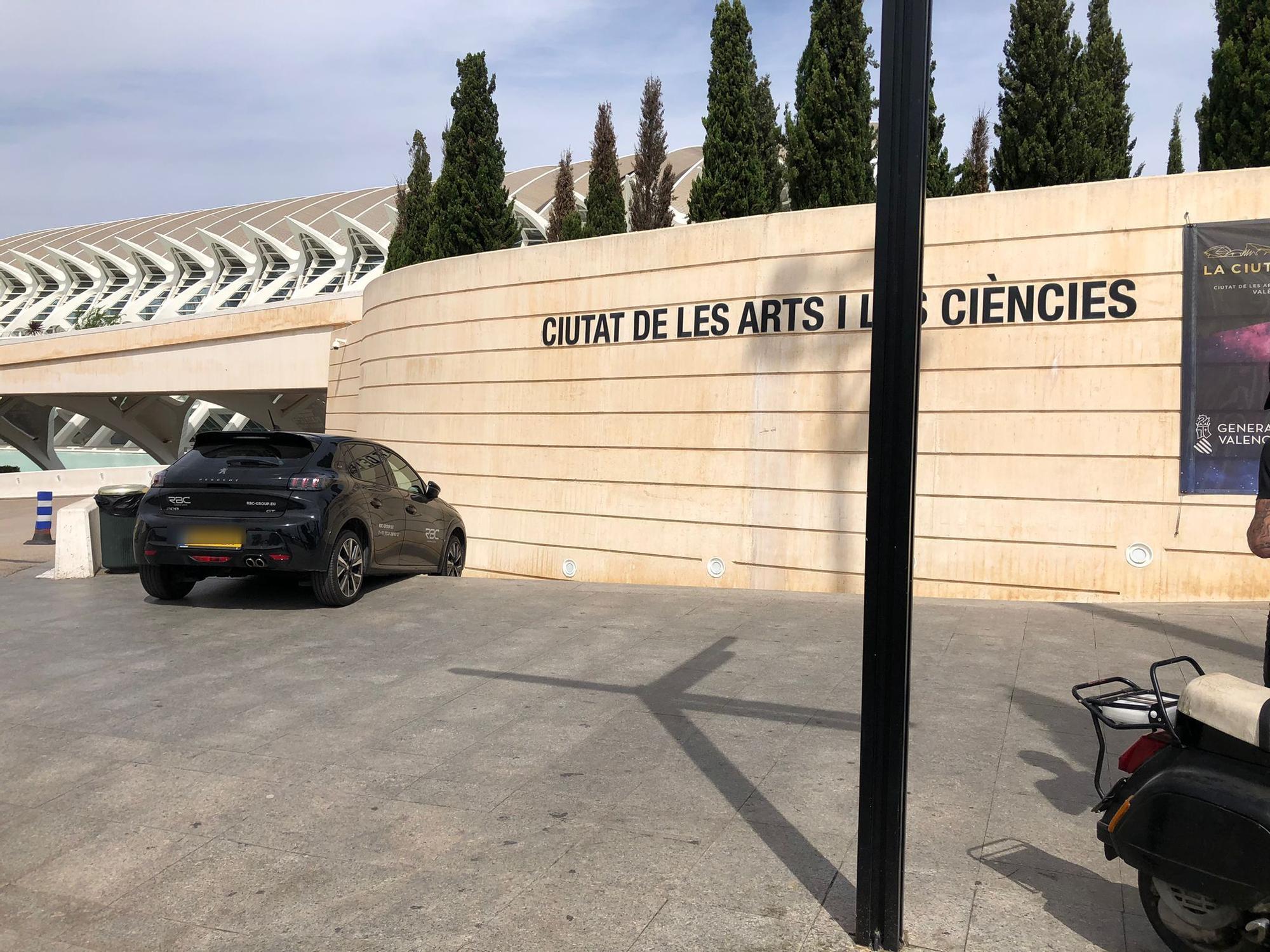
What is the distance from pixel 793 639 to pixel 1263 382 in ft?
14.6

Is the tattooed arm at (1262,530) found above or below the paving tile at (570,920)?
above

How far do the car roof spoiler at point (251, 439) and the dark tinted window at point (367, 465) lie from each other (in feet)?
1.33

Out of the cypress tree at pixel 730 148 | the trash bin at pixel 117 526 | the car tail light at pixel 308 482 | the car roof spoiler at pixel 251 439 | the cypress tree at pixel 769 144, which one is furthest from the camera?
the cypress tree at pixel 769 144

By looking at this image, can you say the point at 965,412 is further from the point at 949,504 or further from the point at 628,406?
the point at 628,406

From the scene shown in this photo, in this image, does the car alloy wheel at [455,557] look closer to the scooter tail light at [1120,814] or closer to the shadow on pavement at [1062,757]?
the shadow on pavement at [1062,757]

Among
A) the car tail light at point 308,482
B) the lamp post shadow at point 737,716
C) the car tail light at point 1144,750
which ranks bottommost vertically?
the lamp post shadow at point 737,716

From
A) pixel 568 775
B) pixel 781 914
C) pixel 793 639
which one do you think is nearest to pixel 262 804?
pixel 568 775

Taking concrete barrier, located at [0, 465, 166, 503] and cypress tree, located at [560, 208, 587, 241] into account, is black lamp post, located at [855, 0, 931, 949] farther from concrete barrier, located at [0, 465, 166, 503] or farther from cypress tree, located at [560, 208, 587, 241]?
concrete barrier, located at [0, 465, 166, 503]

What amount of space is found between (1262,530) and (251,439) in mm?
7063

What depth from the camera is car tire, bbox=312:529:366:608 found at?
8.29m

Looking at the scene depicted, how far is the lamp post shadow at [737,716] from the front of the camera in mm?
3482

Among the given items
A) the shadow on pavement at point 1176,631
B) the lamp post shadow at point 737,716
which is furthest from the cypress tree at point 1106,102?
the lamp post shadow at point 737,716

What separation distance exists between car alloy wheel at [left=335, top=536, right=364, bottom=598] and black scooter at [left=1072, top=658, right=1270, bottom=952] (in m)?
6.41

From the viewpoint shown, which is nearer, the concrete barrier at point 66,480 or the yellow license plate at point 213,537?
the yellow license plate at point 213,537
